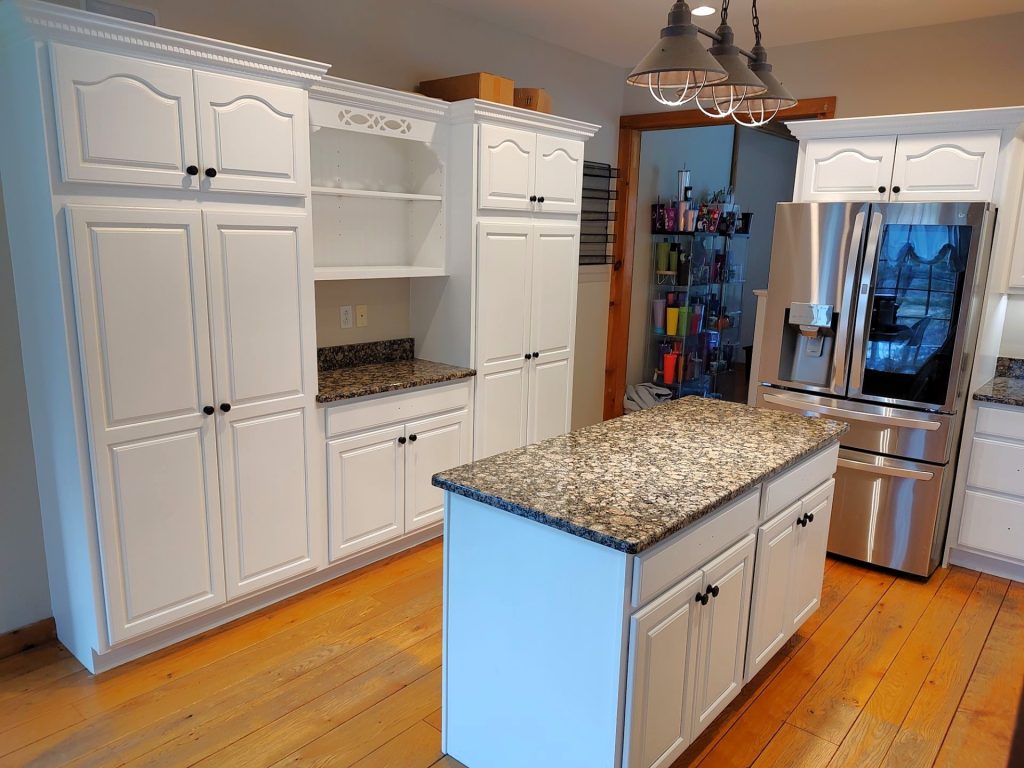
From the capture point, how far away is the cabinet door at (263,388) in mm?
2498

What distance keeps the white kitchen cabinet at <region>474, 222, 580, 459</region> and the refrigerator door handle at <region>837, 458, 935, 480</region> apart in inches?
57.7

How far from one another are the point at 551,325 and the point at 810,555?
1.80m

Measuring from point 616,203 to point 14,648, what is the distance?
408cm

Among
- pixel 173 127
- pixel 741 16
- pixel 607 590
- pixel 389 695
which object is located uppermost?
pixel 741 16

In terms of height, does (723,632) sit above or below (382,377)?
below

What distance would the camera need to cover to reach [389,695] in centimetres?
238

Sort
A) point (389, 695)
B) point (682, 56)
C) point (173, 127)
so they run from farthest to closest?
point (389, 695), point (173, 127), point (682, 56)

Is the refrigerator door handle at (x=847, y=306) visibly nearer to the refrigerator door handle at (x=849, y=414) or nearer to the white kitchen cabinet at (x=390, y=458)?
the refrigerator door handle at (x=849, y=414)

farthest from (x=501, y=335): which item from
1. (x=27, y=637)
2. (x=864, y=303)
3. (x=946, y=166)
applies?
(x=27, y=637)

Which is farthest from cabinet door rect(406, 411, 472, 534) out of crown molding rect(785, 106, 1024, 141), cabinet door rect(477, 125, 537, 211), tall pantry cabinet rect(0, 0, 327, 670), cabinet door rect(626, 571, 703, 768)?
crown molding rect(785, 106, 1024, 141)

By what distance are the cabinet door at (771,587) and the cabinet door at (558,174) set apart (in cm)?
202

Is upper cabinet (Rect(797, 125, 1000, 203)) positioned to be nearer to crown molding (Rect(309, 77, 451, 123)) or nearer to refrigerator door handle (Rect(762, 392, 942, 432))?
refrigerator door handle (Rect(762, 392, 942, 432))

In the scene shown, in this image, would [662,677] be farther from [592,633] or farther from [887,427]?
[887,427]

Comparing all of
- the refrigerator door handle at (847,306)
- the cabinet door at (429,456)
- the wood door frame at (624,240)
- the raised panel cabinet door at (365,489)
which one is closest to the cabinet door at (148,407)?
Result: the raised panel cabinet door at (365,489)
